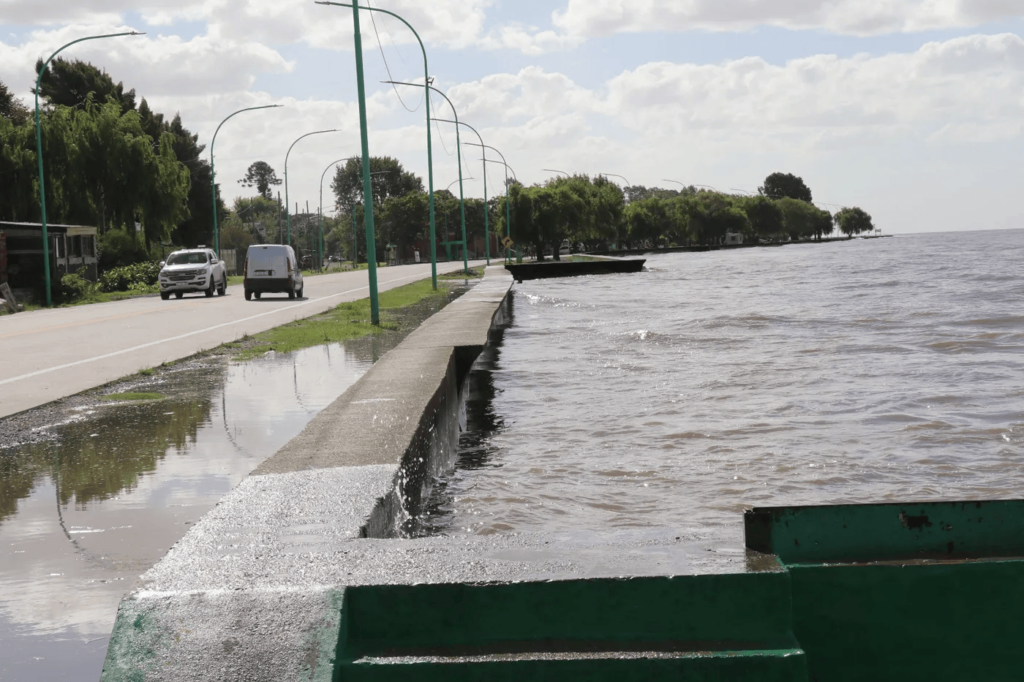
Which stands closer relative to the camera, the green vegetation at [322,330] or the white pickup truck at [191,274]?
the green vegetation at [322,330]

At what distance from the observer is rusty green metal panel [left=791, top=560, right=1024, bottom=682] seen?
3.76 m

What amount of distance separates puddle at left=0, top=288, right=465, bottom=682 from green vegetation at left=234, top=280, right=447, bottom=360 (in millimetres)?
3882

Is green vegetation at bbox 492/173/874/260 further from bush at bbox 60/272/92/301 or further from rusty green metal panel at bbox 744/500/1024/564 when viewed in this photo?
rusty green metal panel at bbox 744/500/1024/564

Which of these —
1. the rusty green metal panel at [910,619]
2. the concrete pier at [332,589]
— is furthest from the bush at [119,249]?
the rusty green metal panel at [910,619]

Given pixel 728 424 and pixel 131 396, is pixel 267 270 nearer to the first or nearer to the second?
pixel 131 396

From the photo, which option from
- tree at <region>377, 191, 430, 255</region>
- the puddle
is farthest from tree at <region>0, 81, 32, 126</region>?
tree at <region>377, 191, 430, 255</region>

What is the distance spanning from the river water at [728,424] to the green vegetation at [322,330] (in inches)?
115

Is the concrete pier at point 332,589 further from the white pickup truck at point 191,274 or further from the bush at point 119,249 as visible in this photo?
the bush at point 119,249

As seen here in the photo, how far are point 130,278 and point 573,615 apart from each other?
4783 centimetres

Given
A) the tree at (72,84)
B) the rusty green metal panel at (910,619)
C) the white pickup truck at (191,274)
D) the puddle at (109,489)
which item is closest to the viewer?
the rusty green metal panel at (910,619)

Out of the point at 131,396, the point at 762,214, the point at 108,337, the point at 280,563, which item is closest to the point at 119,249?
the point at 108,337

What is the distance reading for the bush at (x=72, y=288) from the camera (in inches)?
1563

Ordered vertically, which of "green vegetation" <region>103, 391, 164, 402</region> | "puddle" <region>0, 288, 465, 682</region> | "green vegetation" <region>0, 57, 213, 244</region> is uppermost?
"green vegetation" <region>0, 57, 213, 244</region>

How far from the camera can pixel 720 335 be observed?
2344 centimetres
